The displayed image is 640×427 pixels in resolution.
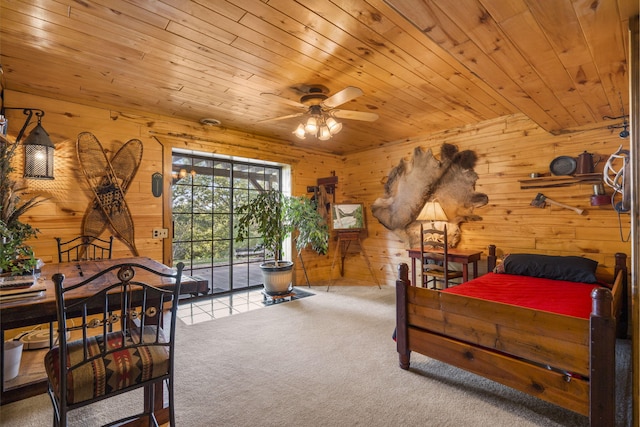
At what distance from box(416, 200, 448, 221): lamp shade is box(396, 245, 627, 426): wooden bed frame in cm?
192

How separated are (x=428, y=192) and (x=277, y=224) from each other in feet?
7.34

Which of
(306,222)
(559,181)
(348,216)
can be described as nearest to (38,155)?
(306,222)

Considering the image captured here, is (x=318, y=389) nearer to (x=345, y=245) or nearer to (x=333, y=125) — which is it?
(x=333, y=125)

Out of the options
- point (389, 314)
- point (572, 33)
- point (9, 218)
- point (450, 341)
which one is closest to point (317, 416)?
point (450, 341)

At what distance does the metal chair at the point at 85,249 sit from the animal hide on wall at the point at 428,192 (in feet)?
12.3

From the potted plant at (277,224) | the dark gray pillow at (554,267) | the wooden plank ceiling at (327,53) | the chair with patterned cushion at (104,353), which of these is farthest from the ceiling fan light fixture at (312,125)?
the dark gray pillow at (554,267)

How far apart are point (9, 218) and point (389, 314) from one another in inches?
136

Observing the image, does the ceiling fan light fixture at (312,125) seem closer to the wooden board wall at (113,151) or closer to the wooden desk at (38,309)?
the wooden desk at (38,309)

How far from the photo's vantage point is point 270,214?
166 inches

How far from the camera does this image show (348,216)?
5.01 metres

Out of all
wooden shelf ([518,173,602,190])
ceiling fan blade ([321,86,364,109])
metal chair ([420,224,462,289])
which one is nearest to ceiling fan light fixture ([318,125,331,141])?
ceiling fan blade ([321,86,364,109])

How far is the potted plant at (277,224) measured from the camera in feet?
13.7

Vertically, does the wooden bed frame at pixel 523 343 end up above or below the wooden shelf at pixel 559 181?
below

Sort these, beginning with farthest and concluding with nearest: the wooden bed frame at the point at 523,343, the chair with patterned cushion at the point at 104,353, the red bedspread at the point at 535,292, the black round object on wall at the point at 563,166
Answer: the black round object on wall at the point at 563,166
the red bedspread at the point at 535,292
the wooden bed frame at the point at 523,343
the chair with patterned cushion at the point at 104,353
